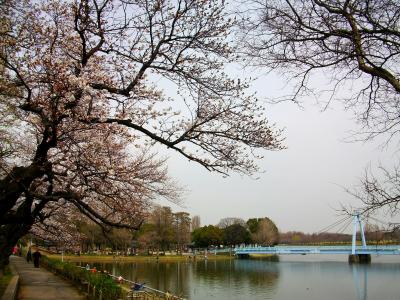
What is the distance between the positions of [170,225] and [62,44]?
70414 mm

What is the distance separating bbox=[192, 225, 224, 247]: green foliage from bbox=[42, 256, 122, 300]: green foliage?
6778 centimetres

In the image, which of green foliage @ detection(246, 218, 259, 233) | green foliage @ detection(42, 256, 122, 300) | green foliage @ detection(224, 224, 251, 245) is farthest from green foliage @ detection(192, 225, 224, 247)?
green foliage @ detection(42, 256, 122, 300)

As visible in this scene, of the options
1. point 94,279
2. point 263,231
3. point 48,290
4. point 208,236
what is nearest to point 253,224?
point 263,231

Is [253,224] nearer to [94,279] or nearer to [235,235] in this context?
[235,235]

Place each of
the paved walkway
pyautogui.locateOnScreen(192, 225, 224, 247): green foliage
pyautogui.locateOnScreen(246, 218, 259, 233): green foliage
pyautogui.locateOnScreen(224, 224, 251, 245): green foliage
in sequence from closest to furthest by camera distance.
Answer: the paved walkway → pyautogui.locateOnScreen(192, 225, 224, 247): green foliage → pyautogui.locateOnScreen(224, 224, 251, 245): green foliage → pyautogui.locateOnScreen(246, 218, 259, 233): green foliage

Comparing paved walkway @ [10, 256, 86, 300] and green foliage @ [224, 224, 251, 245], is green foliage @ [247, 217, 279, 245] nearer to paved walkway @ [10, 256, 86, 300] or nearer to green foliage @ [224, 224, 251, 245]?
green foliage @ [224, 224, 251, 245]

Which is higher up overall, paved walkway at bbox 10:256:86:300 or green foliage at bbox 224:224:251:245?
green foliage at bbox 224:224:251:245

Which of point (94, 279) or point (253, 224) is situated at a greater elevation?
point (253, 224)

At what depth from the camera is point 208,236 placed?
9200 centimetres

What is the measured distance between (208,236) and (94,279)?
79.1m

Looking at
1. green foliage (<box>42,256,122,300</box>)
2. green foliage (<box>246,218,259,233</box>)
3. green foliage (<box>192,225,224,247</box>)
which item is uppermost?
green foliage (<box>246,218,259,233</box>)

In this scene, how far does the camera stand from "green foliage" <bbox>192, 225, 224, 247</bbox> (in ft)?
302

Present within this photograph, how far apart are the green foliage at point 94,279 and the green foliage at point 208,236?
67.8 meters

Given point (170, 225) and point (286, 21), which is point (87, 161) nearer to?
point (286, 21)
